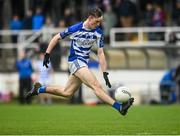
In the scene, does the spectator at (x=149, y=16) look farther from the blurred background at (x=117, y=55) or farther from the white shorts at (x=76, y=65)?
the white shorts at (x=76, y=65)

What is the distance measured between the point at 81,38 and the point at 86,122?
3.03 metres

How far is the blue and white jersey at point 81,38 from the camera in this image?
17438mm

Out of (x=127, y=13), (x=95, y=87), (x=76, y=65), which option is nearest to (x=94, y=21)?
(x=76, y=65)

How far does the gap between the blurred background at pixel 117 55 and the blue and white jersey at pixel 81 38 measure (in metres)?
13.3

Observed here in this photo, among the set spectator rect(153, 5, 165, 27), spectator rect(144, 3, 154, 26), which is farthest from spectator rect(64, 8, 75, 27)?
spectator rect(153, 5, 165, 27)

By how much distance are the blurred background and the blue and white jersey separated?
13.3 m

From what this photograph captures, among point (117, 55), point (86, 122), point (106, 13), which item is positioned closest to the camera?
point (86, 122)

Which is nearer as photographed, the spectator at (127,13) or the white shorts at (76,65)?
the white shorts at (76,65)

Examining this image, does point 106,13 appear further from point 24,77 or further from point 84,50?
point 84,50

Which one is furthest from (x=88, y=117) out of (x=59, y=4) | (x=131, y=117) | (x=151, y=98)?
(x=59, y=4)

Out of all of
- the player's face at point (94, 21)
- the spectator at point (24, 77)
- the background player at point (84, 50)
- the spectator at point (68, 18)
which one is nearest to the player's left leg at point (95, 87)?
the background player at point (84, 50)

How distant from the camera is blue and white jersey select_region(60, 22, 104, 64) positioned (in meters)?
17.4

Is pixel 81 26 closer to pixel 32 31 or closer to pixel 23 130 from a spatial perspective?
pixel 23 130

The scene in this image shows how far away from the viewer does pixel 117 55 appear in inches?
1299
